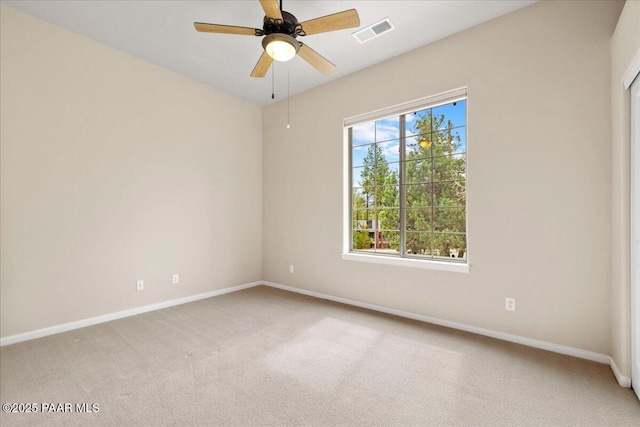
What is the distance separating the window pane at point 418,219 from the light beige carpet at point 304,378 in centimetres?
111

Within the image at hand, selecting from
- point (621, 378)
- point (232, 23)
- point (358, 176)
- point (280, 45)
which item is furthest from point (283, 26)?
point (621, 378)

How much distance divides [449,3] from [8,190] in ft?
14.5

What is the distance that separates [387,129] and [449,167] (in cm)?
99

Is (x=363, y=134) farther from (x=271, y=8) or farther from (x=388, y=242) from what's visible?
(x=271, y=8)

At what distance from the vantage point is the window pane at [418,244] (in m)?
3.49

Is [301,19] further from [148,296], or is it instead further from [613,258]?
[148,296]

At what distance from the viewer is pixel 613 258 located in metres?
2.30

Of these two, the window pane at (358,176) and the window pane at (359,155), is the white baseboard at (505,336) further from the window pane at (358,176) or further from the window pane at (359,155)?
the window pane at (359,155)

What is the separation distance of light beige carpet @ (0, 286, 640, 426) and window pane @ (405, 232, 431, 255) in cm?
84

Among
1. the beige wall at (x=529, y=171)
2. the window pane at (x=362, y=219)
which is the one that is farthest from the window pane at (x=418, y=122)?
the window pane at (x=362, y=219)

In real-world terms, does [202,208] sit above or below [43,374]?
above

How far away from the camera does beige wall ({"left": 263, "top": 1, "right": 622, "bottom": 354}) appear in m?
2.41

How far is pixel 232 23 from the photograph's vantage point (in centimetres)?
295

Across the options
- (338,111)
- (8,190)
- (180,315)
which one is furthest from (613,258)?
(8,190)
